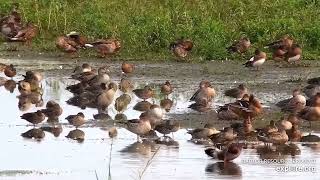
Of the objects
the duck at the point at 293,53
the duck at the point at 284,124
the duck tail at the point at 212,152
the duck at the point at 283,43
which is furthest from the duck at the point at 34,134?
the duck at the point at 293,53

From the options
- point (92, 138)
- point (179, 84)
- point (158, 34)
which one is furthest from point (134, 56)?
point (92, 138)

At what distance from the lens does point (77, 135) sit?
15609 mm

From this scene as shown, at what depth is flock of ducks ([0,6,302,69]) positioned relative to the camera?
22.5 m

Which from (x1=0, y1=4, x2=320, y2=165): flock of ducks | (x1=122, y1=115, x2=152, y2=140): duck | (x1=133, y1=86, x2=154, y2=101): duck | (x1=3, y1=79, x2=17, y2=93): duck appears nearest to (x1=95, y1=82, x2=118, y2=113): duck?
(x1=0, y1=4, x2=320, y2=165): flock of ducks

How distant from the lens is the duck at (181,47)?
22.8 metres

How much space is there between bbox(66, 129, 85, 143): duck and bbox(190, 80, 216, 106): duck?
2587 mm

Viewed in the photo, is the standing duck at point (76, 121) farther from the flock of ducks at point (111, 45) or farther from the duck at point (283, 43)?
the duck at point (283, 43)

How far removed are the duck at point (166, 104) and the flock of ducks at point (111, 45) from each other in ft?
11.3

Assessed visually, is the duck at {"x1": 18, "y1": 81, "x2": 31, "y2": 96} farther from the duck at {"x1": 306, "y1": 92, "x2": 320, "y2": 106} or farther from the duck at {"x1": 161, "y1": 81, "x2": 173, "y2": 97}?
the duck at {"x1": 306, "y1": 92, "x2": 320, "y2": 106}

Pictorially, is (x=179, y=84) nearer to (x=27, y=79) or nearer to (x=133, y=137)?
(x=27, y=79)

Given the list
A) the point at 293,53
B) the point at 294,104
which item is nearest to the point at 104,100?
the point at 294,104

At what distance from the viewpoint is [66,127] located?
1653 centimetres

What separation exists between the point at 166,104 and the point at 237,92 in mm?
1243

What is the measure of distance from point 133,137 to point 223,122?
183 centimetres
